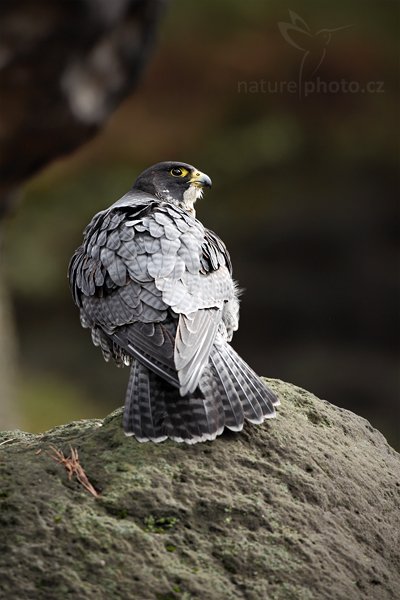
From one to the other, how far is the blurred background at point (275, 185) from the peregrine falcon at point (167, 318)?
23.7 feet

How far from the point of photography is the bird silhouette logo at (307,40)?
1116 cm

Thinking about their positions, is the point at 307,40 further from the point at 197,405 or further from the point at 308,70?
the point at 197,405

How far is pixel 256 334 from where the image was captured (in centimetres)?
1205

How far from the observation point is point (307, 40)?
1151 centimetres

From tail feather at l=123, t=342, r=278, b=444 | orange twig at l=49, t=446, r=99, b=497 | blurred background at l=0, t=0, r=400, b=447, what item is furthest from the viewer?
blurred background at l=0, t=0, r=400, b=447

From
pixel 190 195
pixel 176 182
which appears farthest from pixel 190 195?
pixel 176 182

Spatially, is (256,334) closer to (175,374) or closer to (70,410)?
(70,410)

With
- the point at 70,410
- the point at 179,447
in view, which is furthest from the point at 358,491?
the point at 70,410

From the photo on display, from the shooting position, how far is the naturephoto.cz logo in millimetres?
11281

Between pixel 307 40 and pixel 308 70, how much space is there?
0.46 m

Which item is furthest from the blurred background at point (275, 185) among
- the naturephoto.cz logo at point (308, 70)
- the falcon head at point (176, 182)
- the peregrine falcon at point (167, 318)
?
the peregrine falcon at point (167, 318)

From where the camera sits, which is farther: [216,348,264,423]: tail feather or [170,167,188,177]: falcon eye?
[170,167,188,177]: falcon eye

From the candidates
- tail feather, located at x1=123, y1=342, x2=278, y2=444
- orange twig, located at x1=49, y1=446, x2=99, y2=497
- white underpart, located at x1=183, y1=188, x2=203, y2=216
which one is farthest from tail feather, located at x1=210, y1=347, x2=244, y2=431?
white underpart, located at x1=183, y1=188, x2=203, y2=216

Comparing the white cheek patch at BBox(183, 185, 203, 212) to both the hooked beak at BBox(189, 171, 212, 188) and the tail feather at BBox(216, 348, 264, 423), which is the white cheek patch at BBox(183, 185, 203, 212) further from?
the tail feather at BBox(216, 348, 264, 423)
